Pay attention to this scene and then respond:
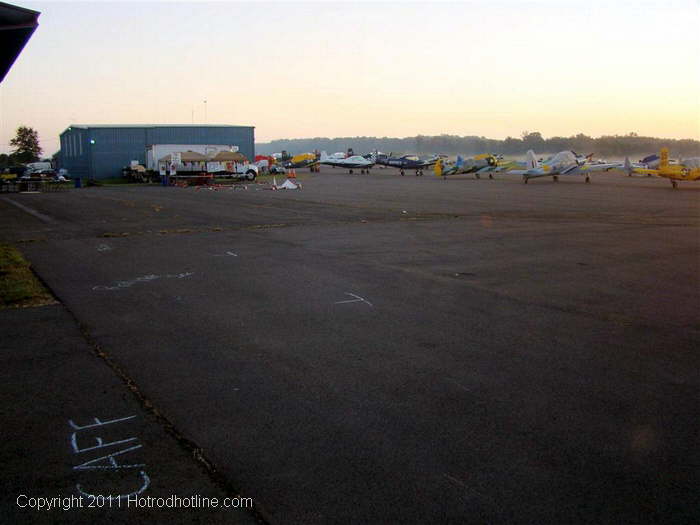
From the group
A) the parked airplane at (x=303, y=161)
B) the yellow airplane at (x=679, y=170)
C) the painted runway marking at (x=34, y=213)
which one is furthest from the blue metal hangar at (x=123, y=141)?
the yellow airplane at (x=679, y=170)

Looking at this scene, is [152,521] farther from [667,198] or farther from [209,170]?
[209,170]

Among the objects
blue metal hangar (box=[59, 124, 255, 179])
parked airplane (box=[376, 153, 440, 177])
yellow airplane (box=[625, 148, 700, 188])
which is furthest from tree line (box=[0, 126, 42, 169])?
yellow airplane (box=[625, 148, 700, 188])

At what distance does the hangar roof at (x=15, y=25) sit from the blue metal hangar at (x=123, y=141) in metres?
51.3

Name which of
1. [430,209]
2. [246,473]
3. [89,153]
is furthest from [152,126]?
[246,473]

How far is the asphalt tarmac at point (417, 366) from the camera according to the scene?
133 inches

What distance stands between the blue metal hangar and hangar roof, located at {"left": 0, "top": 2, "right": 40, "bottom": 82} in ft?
168

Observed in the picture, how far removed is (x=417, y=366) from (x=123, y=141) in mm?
59217

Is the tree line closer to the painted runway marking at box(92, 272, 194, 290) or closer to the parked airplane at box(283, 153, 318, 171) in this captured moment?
the parked airplane at box(283, 153, 318, 171)

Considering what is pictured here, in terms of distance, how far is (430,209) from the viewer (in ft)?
71.8

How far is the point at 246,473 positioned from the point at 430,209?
62.4 feet

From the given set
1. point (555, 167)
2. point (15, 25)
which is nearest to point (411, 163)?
point (555, 167)

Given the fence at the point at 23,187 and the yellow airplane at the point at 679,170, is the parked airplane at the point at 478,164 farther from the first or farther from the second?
the fence at the point at 23,187

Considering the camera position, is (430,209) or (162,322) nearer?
(162,322)

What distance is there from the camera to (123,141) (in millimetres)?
58219
